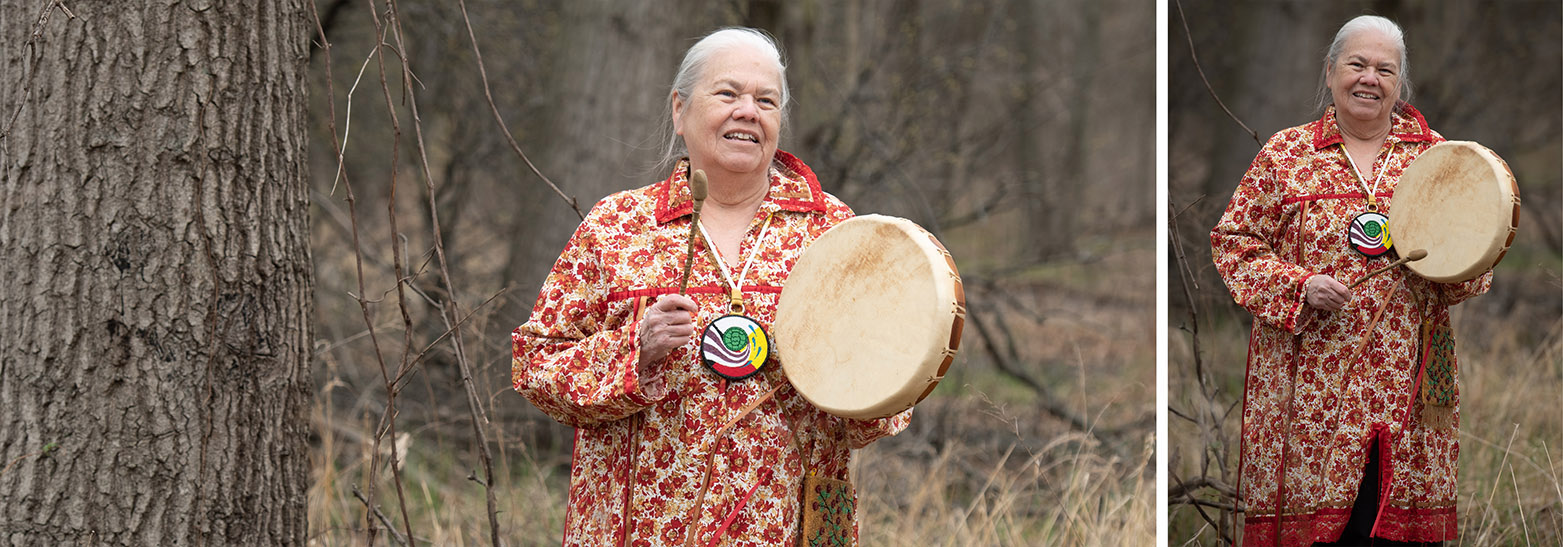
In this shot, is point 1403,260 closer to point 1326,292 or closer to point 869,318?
point 1326,292

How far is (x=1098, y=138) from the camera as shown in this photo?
1522 centimetres

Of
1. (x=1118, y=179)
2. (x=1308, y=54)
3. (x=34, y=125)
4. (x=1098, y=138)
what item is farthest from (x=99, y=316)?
(x=1118, y=179)

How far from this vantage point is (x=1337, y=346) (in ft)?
8.85

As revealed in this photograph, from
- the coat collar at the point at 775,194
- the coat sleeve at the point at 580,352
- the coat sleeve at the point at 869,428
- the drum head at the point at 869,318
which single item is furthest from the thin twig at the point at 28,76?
the coat sleeve at the point at 869,428

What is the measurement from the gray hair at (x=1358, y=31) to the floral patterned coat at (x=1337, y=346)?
6 centimetres

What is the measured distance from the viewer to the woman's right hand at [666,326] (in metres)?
2.20

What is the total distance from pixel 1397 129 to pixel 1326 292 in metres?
0.37

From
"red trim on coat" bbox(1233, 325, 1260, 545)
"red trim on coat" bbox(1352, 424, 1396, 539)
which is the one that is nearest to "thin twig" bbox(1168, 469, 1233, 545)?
"red trim on coat" bbox(1233, 325, 1260, 545)

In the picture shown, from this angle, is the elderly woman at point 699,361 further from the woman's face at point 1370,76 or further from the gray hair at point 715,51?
the woman's face at point 1370,76

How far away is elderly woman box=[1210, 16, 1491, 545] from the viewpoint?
2.61 meters

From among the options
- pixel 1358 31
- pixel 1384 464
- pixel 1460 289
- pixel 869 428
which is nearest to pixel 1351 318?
pixel 1460 289

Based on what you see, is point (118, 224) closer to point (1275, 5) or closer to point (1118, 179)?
point (1275, 5)

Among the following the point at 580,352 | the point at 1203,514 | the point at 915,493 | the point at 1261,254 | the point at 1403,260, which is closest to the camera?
the point at 580,352

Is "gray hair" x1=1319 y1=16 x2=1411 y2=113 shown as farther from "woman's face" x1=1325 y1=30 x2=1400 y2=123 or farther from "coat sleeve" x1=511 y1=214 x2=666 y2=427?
"coat sleeve" x1=511 y1=214 x2=666 y2=427
